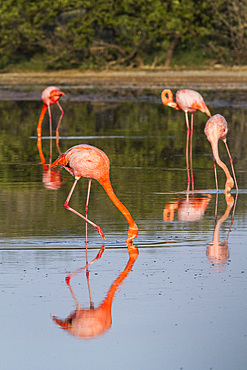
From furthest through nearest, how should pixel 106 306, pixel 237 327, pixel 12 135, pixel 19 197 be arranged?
1. pixel 12 135
2. pixel 19 197
3. pixel 106 306
4. pixel 237 327

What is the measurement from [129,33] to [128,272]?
34.5 meters

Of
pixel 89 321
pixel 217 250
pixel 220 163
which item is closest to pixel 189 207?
pixel 220 163

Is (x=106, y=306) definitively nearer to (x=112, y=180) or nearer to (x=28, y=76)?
(x=112, y=180)

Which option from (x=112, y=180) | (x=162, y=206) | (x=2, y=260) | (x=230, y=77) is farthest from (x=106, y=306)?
(x=230, y=77)

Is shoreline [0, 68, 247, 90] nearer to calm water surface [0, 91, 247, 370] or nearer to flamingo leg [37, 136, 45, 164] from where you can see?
flamingo leg [37, 136, 45, 164]

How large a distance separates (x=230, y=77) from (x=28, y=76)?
9.30m

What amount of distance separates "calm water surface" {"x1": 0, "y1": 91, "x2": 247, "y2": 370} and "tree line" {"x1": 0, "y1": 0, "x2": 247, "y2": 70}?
25.5 m

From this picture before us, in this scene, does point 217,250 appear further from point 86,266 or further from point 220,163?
point 220,163

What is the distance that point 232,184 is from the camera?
9.73 m

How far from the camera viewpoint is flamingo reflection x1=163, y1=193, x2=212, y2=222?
27.0 ft

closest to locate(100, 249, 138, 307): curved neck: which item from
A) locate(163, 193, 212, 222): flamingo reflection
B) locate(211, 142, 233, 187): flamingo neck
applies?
locate(163, 193, 212, 222): flamingo reflection

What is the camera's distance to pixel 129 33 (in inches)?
1563

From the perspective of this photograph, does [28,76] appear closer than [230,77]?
No

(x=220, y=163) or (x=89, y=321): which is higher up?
(x=220, y=163)
